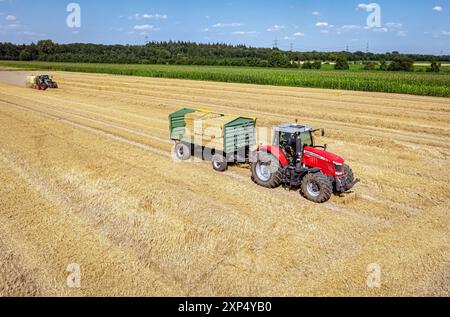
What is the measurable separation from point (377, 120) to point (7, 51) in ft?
453

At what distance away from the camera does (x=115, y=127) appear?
18812 millimetres

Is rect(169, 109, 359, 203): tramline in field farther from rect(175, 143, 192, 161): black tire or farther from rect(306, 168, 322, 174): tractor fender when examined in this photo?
rect(175, 143, 192, 161): black tire

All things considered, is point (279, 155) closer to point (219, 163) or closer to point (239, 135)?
→ point (239, 135)

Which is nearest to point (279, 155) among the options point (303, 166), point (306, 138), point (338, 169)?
point (303, 166)

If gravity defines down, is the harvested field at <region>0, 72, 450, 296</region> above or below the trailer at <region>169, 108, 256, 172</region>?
below

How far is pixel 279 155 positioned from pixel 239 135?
1.86 metres

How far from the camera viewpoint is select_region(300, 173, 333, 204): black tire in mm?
9102

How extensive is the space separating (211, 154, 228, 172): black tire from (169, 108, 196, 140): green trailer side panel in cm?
200

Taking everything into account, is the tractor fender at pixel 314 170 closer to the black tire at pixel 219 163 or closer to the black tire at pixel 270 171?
the black tire at pixel 270 171

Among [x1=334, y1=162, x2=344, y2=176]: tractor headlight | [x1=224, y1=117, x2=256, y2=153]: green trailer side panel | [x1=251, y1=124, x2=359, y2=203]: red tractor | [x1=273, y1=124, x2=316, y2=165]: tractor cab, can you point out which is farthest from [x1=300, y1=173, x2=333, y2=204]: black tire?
[x1=224, y1=117, x2=256, y2=153]: green trailer side panel

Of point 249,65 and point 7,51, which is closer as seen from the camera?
point 249,65

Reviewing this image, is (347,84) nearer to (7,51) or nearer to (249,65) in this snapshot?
(249,65)

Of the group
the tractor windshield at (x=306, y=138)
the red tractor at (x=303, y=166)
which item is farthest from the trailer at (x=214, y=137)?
the tractor windshield at (x=306, y=138)
